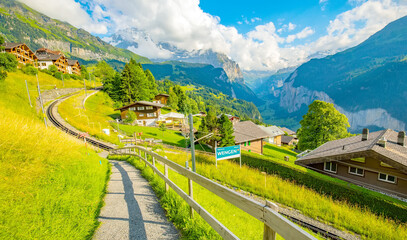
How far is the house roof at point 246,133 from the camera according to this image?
33.8 metres

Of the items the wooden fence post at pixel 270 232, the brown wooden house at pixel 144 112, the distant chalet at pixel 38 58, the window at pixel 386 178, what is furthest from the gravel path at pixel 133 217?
the distant chalet at pixel 38 58

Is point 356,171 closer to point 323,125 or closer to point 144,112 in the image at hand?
point 323,125

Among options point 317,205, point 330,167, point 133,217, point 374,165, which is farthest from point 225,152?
point 374,165

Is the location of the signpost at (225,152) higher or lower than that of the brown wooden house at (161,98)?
lower

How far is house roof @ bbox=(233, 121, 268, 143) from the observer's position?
111ft

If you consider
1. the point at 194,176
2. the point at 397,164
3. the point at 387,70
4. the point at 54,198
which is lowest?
the point at 397,164

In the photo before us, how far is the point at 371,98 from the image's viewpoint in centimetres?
17662

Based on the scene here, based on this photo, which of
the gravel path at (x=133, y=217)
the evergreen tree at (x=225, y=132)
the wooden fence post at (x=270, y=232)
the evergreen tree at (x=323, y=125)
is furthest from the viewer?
the evergreen tree at (x=323, y=125)

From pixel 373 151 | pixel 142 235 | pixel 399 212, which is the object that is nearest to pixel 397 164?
pixel 373 151

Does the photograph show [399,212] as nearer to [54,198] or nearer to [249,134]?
[54,198]

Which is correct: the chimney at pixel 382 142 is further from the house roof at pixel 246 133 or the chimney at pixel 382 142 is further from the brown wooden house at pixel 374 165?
the house roof at pixel 246 133

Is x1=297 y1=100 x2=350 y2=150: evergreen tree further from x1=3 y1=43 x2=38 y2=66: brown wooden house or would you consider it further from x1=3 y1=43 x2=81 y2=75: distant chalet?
x1=3 y1=43 x2=38 y2=66: brown wooden house

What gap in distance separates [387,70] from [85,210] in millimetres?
276775

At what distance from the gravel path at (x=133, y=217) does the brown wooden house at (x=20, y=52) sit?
86.0 m
